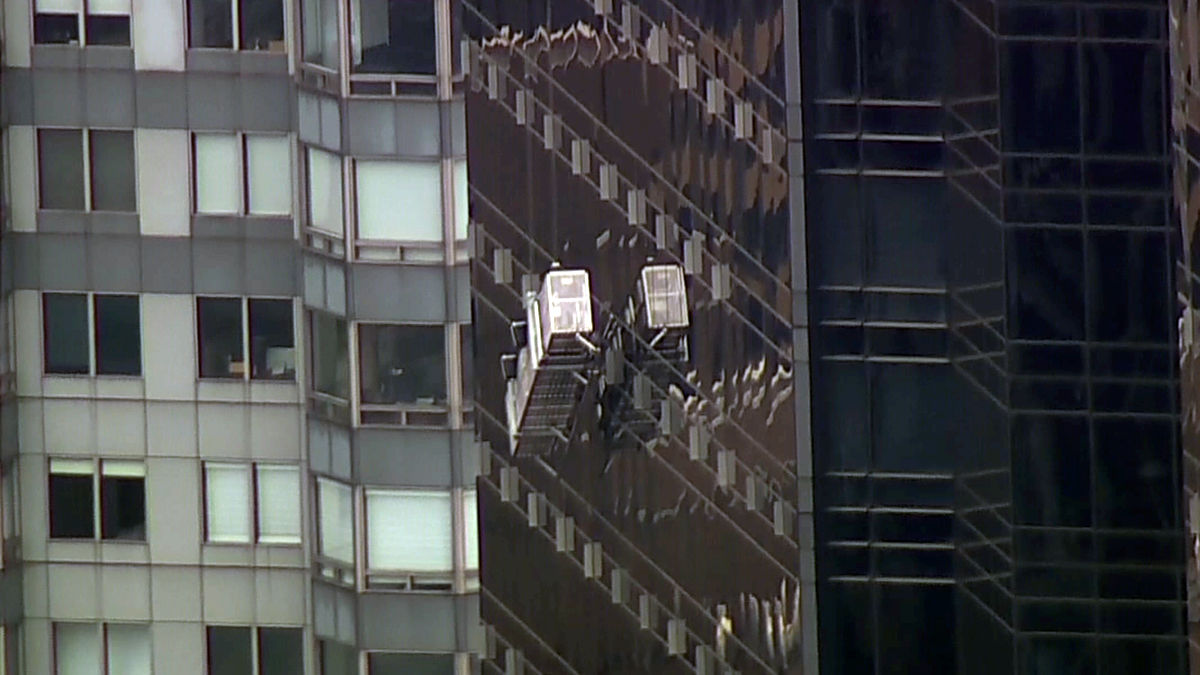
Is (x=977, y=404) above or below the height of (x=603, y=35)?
below

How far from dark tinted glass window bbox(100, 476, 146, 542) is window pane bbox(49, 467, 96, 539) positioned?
0.15 m

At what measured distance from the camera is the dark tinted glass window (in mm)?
26359

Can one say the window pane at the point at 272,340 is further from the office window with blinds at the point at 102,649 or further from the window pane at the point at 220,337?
the office window with blinds at the point at 102,649

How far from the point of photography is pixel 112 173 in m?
26.3

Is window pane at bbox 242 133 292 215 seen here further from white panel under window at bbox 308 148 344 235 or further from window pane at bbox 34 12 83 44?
window pane at bbox 34 12 83 44

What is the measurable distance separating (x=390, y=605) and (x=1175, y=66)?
8.96 meters

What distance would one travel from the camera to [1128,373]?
973 inches

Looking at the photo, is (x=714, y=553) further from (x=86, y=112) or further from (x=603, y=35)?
(x=86, y=112)

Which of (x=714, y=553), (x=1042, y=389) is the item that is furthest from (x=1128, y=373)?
(x=714, y=553)

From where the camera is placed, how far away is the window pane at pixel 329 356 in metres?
25.7

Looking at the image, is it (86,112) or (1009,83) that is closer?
(1009,83)

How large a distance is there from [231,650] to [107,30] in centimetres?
623

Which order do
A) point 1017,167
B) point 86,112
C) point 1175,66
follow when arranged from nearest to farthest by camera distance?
point 1175,66
point 1017,167
point 86,112

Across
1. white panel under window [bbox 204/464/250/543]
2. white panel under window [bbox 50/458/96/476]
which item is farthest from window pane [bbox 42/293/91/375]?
white panel under window [bbox 204/464/250/543]
